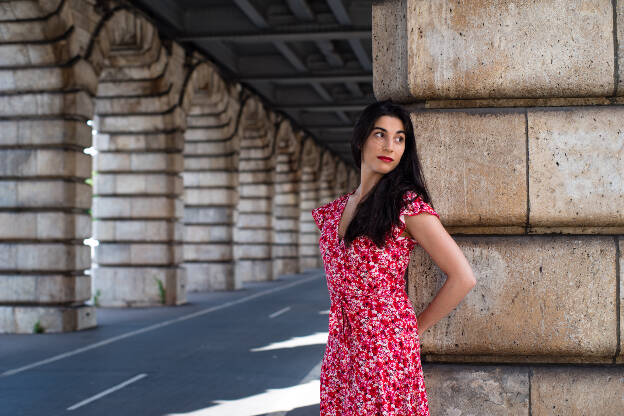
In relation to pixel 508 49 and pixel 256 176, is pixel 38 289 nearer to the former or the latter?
pixel 508 49

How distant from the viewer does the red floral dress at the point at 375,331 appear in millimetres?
2928

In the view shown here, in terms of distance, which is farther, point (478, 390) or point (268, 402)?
point (268, 402)

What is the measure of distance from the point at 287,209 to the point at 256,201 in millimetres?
5816

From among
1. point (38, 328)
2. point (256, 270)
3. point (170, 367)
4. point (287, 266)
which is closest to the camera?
point (170, 367)

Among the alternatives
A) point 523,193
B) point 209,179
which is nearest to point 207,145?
point 209,179

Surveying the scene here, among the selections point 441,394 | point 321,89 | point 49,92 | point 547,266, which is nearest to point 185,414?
point 441,394

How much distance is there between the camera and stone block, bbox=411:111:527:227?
12.6 ft

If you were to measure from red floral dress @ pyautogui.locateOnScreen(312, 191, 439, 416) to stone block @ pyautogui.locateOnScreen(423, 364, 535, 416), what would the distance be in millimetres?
797

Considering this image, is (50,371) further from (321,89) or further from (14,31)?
(321,89)

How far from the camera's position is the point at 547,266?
3760 millimetres

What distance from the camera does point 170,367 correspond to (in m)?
9.41

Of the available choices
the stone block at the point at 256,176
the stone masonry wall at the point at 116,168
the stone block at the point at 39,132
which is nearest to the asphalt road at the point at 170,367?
the stone masonry wall at the point at 116,168

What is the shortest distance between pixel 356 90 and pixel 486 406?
2355cm

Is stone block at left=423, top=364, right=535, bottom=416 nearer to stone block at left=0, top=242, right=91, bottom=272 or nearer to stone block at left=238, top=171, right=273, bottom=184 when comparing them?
stone block at left=0, top=242, right=91, bottom=272
